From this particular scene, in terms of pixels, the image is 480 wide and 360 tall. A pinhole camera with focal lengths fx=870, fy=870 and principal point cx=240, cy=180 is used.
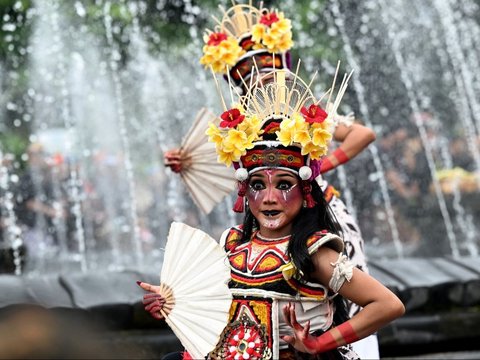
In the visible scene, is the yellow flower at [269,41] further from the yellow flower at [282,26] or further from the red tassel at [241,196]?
the red tassel at [241,196]

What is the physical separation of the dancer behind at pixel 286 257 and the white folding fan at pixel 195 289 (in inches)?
2.5

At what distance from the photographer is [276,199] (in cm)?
280

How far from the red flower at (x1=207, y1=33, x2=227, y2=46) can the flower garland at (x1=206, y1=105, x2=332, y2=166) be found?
3.66 feet

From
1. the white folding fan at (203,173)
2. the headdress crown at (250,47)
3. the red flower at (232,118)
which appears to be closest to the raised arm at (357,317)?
the red flower at (232,118)

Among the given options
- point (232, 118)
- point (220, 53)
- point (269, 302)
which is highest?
point (220, 53)

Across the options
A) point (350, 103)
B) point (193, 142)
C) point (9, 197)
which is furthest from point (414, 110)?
point (193, 142)

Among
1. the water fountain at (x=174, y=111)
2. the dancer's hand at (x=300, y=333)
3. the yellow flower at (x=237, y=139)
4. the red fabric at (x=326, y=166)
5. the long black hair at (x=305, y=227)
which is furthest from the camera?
the water fountain at (x=174, y=111)

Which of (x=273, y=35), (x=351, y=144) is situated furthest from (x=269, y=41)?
(x=351, y=144)

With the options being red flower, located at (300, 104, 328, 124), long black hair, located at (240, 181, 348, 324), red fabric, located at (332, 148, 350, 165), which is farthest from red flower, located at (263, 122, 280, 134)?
red fabric, located at (332, 148, 350, 165)

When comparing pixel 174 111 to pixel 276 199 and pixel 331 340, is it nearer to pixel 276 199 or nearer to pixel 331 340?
pixel 276 199

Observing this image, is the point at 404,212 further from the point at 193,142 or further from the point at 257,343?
the point at 257,343

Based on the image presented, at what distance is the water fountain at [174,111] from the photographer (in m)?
11.0

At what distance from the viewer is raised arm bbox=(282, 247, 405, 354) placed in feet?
8.38

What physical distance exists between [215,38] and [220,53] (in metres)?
0.08
